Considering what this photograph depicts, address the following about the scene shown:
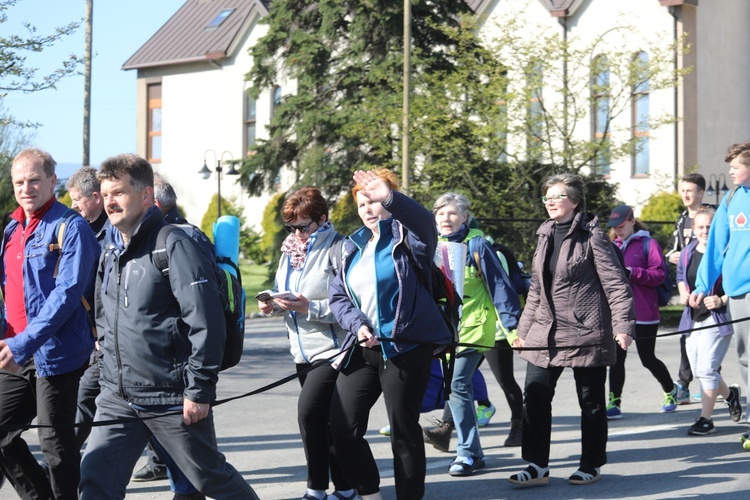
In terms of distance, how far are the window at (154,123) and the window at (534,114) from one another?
99.8 feet

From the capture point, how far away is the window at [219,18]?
4719 centimetres

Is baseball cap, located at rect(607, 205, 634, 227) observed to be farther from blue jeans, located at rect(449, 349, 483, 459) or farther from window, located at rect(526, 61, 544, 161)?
window, located at rect(526, 61, 544, 161)

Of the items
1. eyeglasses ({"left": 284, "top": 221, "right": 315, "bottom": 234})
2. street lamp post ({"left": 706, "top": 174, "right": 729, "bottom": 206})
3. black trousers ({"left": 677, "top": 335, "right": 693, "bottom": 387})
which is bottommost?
black trousers ({"left": 677, "top": 335, "right": 693, "bottom": 387})

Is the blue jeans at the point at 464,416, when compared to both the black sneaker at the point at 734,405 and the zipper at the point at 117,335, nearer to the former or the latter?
the black sneaker at the point at 734,405

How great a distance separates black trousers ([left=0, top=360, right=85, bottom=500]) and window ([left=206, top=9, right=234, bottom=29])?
42644 mm

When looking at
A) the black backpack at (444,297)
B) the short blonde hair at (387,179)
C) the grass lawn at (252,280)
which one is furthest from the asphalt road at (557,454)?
the grass lawn at (252,280)

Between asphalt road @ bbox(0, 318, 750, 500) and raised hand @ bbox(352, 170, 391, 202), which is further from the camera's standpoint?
asphalt road @ bbox(0, 318, 750, 500)

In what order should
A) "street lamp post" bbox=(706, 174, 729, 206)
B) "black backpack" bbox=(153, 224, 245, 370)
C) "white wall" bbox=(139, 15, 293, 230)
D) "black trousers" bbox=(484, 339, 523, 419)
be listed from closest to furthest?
"black backpack" bbox=(153, 224, 245, 370), "black trousers" bbox=(484, 339, 523, 419), "street lamp post" bbox=(706, 174, 729, 206), "white wall" bbox=(139, 15, 293, 230)

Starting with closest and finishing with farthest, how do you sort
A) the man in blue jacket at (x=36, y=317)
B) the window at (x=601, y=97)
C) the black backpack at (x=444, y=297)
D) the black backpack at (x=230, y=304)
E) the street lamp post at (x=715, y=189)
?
the black backpack at (x=230, y=304) < the man in blue jacket at (x=36, y=317) < the black backpack at (x=444, y=297) < the window at (x=601, y=97) < the street lamp post at (x=715, y=189)

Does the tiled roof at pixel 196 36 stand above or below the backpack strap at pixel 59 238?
above

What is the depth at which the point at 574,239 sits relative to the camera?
7.11 meters

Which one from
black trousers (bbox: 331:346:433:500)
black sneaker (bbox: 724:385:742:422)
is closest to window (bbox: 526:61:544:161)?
black sneaker (bbox: 724:385:742:422)

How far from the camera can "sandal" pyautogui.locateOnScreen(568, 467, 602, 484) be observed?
23.3 ft

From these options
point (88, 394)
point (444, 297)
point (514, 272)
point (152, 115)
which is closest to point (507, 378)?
point (514, 272)
